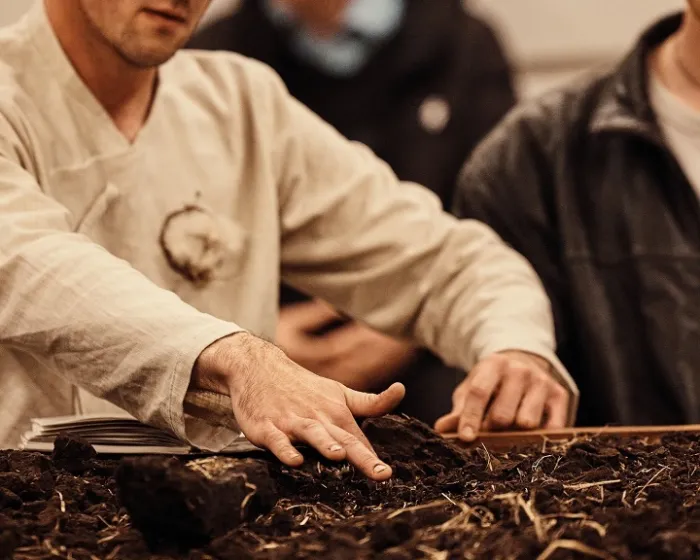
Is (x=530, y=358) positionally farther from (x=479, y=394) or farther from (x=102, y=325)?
(x=102, y=325)

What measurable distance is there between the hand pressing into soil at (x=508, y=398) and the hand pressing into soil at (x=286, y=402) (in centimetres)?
32

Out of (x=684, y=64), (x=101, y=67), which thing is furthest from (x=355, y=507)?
(x=684, y=64)

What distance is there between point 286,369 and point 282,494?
0.11 meters

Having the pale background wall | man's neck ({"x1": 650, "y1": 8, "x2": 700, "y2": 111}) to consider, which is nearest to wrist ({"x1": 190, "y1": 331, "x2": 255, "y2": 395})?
man's neck ({"x1": 650, "y1": 8, "x2": 700, "y2": 111})

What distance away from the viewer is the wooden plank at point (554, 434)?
4.08ft

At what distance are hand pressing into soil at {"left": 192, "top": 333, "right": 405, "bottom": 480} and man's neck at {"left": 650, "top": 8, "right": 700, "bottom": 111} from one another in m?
1.13

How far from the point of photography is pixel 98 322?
1.08 m

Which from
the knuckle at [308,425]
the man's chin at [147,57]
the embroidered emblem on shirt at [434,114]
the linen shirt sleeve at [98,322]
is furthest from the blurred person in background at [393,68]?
the knuckle at [308,425]

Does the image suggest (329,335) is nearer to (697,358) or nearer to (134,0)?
(697,358)

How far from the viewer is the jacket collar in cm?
184

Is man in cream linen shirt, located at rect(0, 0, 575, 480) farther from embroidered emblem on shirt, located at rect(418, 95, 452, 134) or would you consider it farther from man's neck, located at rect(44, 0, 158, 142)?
embroidered emblem on shirt, located at rect(418, 95, 452, 134)

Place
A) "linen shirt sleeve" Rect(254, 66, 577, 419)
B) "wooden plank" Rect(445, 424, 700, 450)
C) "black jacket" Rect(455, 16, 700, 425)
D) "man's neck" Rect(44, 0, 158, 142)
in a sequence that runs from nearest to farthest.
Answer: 1. "wooden plank" Rect(445, 424, 700, 450)
2. "man's neck" Rect(44, 0, 158, 142)
3. "linen shirt sleeve" Rect(254, 66, 577, 419)
4. "black jacket" Rect(455, 16, 700, 425)

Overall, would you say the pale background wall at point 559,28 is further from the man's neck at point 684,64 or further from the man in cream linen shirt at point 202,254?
the man in cream linen shirt at point 202,254

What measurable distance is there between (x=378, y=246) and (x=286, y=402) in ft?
2.14
